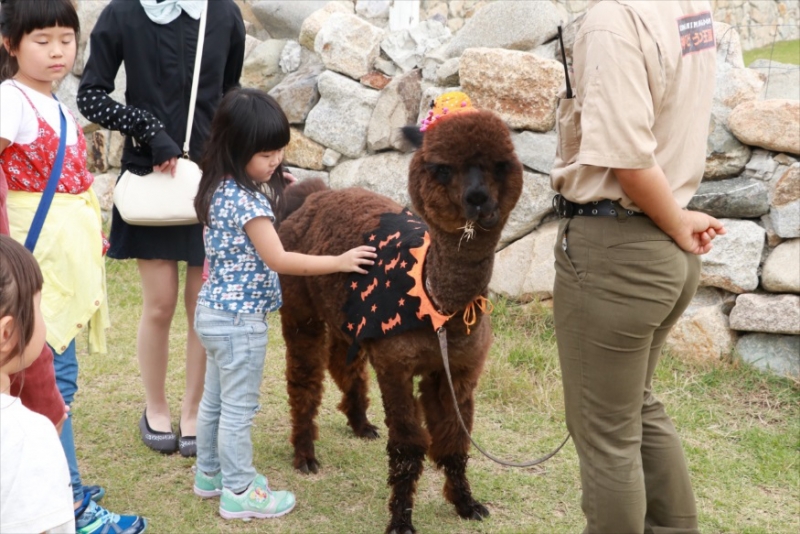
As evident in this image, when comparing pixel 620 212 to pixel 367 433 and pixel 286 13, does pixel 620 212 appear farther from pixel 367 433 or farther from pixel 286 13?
pixel 286 13

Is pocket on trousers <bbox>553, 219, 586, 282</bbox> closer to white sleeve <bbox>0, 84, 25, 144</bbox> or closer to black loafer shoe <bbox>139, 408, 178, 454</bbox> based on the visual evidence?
white sleeve <bbox>0, 84, 25, 144</bbox>

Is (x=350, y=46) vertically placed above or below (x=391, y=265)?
above

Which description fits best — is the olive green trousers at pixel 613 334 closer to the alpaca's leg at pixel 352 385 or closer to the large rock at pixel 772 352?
the alpaca's leg at pixel 352 385

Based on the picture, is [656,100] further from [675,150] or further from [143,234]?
[143,234]

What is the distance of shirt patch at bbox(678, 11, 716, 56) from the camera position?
7.44ft

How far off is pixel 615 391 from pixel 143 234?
214cm

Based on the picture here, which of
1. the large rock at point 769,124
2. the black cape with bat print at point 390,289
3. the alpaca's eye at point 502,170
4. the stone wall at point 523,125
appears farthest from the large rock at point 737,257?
the alpaca's eye at point 502,170

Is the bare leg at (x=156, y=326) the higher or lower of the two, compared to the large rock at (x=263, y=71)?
lower

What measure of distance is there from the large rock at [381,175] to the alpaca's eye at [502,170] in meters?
2.78

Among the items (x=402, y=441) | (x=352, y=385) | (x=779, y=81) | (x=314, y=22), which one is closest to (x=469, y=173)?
(x=402, y=441)

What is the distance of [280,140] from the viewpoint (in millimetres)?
3168

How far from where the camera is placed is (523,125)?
17.5 ft

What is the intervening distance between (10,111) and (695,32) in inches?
80.9

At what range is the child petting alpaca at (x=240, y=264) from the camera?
312cm
